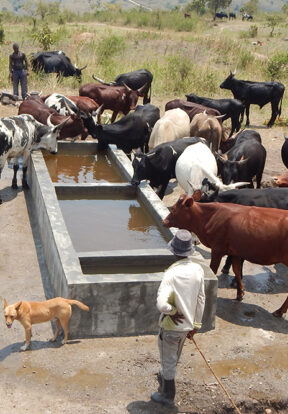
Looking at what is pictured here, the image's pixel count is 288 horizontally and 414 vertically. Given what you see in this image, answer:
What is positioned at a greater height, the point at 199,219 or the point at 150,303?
the point at 199,219

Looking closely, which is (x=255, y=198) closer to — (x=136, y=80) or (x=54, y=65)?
(x=136, y=80)

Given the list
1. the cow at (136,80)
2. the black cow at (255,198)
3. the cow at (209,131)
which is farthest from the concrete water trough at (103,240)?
the cow at (136,80)

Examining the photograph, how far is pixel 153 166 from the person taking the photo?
973 cm

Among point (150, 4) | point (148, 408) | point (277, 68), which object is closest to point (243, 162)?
point (148, 408)

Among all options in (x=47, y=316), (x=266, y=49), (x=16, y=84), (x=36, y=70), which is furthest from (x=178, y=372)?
(x=266, y=49)

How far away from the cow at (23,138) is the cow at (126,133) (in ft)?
3.05

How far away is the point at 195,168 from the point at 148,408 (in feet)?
15.2

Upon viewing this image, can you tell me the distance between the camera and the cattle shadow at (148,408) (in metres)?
5.03

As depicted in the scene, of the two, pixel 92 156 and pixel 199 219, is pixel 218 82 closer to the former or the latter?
pixel 92 156

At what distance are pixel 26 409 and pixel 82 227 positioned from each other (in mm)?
3393

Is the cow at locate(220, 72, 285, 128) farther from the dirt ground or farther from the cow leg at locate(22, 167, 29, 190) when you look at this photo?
the dirt ground

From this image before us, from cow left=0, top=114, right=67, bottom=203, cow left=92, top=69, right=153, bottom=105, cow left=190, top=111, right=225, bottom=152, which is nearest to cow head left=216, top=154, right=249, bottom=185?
cow left=190, top=111, right=225, bottom=152

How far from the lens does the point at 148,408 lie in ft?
16.6

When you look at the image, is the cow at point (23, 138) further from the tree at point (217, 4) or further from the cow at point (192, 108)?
the tree at point (217, 4)
